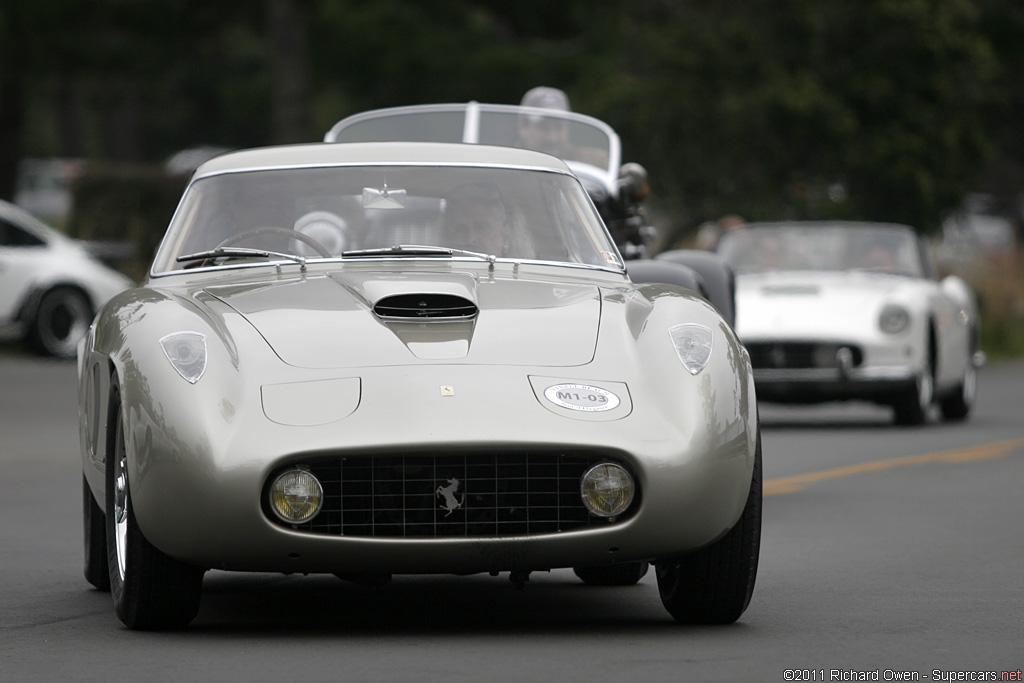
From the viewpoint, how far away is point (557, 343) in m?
5.75

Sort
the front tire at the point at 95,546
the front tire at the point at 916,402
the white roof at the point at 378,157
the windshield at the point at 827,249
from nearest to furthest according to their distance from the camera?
the front tire at the point at 95,546 → the white roof at the point at 378,157 → the front tire at the point at 916,402 → the windshield at the point at 827,249

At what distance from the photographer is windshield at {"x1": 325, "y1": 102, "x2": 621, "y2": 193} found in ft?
36.9

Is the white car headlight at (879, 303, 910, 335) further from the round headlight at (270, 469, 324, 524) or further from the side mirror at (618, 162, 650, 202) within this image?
the round headlight at (270, 469, 324, 524)

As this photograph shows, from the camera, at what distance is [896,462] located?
1209 centimetres

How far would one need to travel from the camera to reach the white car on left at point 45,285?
21.8m

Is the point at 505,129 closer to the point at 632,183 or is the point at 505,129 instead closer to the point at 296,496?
the point at 632,183

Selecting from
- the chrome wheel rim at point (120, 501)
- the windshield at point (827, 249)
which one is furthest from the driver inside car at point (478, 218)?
the windshield at point (827, 249)

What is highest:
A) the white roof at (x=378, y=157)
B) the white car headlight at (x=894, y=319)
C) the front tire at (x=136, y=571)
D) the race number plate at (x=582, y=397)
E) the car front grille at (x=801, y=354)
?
the white roof at (x=378, y=157)

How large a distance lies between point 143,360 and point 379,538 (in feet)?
2.86

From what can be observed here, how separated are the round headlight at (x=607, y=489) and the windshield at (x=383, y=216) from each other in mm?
1411

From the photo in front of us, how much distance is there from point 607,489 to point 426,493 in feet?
1.60

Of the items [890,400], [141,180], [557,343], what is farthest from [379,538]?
[141,180]

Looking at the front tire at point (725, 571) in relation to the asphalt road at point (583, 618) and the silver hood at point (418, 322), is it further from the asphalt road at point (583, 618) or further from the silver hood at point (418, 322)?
the silver hood at point (418, 322)

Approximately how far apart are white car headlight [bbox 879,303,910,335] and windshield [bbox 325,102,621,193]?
3.70m
